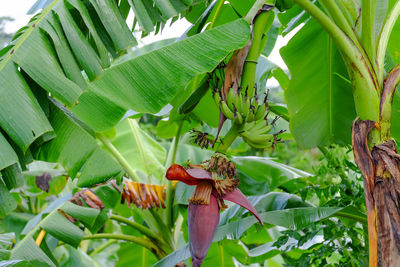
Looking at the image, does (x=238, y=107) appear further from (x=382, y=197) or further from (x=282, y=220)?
(x=282, y=220)

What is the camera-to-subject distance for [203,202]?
1291 millimetres

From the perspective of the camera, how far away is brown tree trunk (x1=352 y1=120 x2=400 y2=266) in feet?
4.53

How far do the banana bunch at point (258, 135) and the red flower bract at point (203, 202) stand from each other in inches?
6.9

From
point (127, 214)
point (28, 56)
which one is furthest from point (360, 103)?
point (127, 214)

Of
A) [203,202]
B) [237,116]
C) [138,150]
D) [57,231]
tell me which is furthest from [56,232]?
[138,150]

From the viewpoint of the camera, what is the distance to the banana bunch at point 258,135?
144 cm

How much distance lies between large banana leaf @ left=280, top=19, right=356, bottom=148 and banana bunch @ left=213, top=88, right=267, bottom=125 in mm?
903

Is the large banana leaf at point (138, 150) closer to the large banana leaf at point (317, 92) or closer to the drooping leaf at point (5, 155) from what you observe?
the large banana leaf at point (317, 92)

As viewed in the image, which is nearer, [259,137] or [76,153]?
[259,137]

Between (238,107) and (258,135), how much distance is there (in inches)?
5.2

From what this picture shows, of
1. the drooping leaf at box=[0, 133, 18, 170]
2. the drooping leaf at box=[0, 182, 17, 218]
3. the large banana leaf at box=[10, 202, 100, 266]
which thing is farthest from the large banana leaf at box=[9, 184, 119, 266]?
the drooping leaf at box=[0, 133, 18, 170]

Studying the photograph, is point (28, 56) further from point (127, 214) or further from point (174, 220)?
point (127, 214)

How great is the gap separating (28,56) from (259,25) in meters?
0.74

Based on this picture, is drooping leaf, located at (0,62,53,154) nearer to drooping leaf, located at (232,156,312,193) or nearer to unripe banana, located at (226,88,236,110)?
unripe banana, located at (226,88,236,110)
